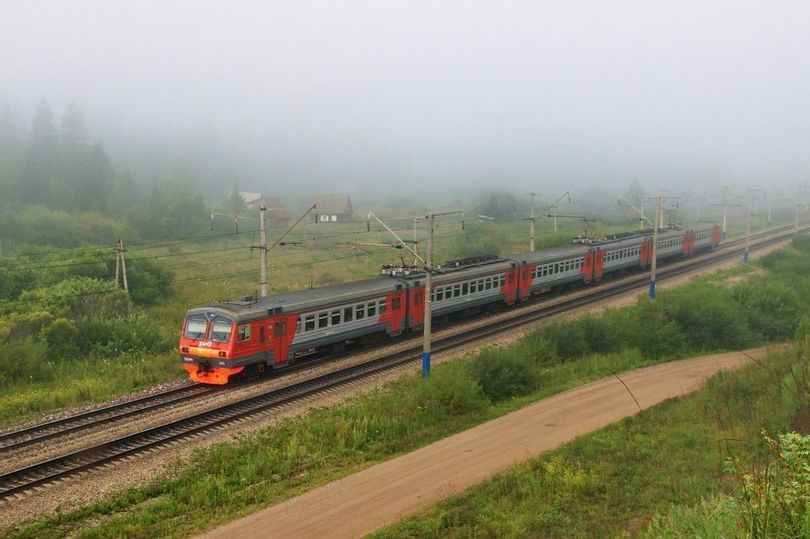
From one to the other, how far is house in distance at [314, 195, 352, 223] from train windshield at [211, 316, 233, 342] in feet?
212

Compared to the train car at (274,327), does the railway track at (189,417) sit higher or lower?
lower

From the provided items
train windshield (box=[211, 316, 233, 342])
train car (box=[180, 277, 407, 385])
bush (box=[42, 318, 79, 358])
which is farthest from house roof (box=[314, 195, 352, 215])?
train windshield (box=[211, 316, 233, 342])

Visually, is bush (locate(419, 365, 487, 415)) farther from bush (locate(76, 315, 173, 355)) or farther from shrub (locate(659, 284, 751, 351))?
shrub (locate(659, 284, 751, 351))

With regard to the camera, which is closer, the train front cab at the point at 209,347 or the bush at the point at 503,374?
the train front cab at the point at 209,347

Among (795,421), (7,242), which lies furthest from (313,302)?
(7,242)

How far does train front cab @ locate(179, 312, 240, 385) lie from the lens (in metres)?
23.5

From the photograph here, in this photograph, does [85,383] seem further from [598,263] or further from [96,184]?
[96,184]

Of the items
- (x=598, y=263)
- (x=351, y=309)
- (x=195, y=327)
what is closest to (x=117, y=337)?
(x=195, y=327)

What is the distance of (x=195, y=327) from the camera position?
24406 mm

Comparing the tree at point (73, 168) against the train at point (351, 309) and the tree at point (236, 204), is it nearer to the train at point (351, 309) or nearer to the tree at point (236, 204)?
the tree at point (236, 204)

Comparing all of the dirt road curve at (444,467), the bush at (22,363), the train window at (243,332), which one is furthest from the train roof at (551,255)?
the bush at (22,363)

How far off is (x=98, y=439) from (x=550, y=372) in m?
16.0

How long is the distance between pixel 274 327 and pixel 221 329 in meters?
2.07

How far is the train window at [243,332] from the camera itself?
23.6 metres
